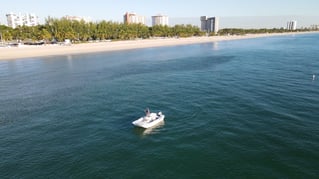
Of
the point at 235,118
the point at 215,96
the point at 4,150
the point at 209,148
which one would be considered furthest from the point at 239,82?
the point at 4,150

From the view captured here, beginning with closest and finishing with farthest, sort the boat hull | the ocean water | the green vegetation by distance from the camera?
1. the ocean water
2. the boat hull
3. the green vegetation

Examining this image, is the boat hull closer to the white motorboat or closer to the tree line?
the white motorboat

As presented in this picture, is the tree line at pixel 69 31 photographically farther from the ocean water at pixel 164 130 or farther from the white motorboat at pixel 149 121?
the white motorboat at pixel 149 121

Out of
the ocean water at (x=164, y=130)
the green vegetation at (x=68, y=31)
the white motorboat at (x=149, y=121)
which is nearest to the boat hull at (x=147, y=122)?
the white motorboat at (x=149, y=121)

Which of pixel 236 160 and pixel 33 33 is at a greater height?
pixel 33 33

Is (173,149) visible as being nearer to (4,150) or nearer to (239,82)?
(4,150)

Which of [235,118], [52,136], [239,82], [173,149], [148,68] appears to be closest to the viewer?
[173,149]

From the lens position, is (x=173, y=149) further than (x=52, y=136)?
No

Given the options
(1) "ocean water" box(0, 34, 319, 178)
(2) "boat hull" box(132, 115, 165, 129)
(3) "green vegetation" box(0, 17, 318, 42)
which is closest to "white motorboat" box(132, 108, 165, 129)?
(2) "boat hull" box(132, 115, 165, 129)
